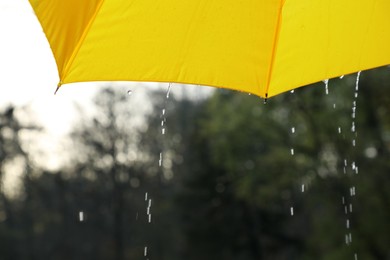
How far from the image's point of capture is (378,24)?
5.48 metres

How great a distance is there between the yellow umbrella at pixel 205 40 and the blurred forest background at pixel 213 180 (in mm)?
24842

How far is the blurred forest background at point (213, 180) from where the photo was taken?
3200 cm

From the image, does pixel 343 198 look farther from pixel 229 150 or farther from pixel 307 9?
pixel 307 9

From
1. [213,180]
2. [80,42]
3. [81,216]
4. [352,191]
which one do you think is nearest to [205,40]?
[80,42]

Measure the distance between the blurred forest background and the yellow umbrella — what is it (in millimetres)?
24842

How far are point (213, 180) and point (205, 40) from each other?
120ft

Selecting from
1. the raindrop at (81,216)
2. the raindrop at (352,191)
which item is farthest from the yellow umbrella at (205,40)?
the raindrop at (81,216)

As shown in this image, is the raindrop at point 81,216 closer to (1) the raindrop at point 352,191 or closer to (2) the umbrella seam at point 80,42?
(1) the raindrop at point 352,191

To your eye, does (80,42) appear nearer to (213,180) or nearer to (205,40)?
(205,40)

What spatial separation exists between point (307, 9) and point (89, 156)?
37.7m

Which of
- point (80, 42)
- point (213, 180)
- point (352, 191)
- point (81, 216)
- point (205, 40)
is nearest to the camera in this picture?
point (80, 42)

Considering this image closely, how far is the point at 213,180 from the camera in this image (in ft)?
138

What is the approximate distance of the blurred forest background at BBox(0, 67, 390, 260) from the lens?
32000 mm

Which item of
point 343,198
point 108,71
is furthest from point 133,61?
point 343,198
